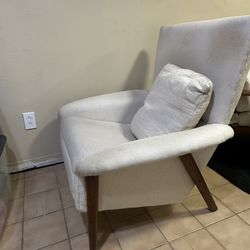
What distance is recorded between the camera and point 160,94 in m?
1.17

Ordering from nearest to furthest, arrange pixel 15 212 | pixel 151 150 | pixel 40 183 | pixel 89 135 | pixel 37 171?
pixel 151 150, pixel 89 135, pixel 15 212, pixel 40 183, pixel 37 171

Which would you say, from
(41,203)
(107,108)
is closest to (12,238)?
(41,203)

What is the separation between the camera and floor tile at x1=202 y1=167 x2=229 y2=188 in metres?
1.49

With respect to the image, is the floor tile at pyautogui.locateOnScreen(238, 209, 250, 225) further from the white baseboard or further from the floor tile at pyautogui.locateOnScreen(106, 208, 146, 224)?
the white baseboard

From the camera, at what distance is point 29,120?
158 centimetres

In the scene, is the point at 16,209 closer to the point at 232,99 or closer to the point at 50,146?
the point at 50,146

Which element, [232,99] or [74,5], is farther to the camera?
[74,5]

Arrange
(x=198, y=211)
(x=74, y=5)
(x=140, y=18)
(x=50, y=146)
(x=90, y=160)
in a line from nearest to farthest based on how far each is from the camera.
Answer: (x=90, y=160), (x=198, y=211), (x=74, y=5), (x=140, y=18), (x=50, y=146)

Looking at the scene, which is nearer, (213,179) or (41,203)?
(41,203)

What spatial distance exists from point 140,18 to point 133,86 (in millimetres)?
453

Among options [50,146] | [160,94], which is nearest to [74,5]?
[160,94]

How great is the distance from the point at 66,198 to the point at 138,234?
1.61ft

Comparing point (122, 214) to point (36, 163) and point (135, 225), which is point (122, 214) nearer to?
point (135, 225)

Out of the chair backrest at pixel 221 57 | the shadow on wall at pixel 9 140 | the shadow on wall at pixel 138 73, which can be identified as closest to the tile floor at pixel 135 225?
the shadow on wall at pixel 9 140
